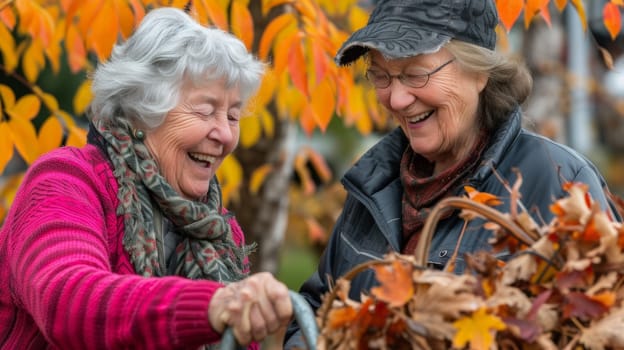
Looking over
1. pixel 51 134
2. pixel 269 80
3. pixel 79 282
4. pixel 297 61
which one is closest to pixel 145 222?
pixel 79 282

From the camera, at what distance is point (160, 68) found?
253 cm

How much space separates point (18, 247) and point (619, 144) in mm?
13383

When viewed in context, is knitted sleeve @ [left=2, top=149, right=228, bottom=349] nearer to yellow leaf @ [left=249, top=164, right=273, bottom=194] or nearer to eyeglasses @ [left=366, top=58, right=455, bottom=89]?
eyeglasses @ [left=366, top=58, right=455, bottom=89]

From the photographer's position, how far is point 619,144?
1450cm

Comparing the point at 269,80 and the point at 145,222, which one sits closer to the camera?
the point at 145,222

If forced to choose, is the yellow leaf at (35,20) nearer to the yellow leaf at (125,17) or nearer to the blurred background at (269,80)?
the blurred background at (269,80)

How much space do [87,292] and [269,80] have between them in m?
1.93

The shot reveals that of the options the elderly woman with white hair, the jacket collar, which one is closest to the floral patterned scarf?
the elderly woman with white hair

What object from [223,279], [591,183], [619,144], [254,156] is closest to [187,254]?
[223,279]

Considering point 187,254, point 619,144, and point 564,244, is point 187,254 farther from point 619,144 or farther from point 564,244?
point 619,144

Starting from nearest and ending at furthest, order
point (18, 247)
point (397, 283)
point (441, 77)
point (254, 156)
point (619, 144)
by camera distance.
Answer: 1. point (397, 283)
2. point (18, 247)
3. point (441, 77)
4. point (254, 156)
5. point (619, 144)

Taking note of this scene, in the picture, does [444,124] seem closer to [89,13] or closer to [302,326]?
[302,326]

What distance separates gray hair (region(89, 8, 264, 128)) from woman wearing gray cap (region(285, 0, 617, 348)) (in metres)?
0.35

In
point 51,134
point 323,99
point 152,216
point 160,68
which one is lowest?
point 51,134
